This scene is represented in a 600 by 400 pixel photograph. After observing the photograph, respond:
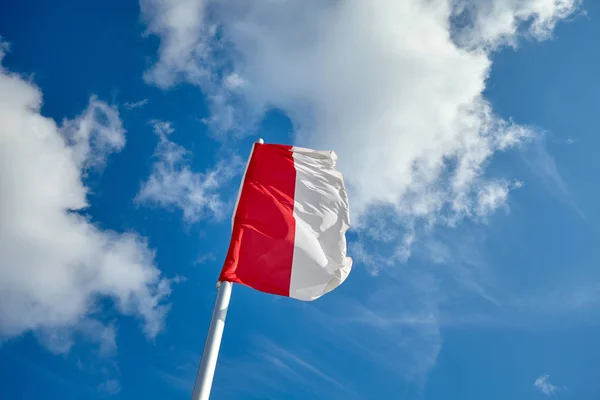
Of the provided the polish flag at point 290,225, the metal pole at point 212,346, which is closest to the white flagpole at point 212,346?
the metal pole at point 212,346

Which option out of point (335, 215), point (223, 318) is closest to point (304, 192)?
point (335, 215)

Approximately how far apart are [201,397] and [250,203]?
5.29 m

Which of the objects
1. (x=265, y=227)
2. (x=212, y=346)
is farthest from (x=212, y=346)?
(x=265, y=227)

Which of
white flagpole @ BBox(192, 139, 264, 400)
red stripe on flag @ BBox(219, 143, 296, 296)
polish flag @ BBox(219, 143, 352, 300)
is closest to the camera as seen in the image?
white flagpole @ BBox(192, 139, 264, 400)

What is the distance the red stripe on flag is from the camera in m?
11.6

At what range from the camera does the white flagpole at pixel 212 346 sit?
920 centimetres

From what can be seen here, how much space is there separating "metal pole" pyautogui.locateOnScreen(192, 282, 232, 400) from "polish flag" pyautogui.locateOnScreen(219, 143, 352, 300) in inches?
17.1

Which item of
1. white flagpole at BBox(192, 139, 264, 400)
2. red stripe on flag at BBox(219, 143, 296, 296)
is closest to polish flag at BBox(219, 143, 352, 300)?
red stripe on flag at BBox(219, 143, 296, 296)

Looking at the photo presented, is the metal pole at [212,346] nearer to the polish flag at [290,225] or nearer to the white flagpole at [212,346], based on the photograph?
the white flagpole at [212,346]

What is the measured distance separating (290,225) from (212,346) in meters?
4.20

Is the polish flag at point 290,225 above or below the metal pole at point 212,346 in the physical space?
above

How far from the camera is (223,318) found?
401 inches

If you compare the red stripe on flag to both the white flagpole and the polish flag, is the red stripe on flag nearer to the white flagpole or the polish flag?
the polish flag

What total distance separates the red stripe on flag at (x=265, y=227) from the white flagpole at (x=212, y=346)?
43 cm
